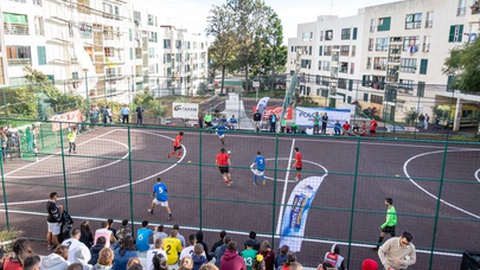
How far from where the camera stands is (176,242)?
833 cm

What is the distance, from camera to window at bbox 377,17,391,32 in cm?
4409

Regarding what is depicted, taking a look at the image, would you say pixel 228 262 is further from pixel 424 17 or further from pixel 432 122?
pixel 424 17

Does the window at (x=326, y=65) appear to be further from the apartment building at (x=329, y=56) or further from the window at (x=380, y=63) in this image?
the window at (x=380, y=63)

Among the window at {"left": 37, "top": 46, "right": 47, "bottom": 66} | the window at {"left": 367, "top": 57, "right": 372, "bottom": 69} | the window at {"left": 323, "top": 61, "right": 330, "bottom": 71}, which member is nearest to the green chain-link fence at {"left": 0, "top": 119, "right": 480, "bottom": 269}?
the window at {"left": 37, "top": 46, "right": 47, "bottom": 66}

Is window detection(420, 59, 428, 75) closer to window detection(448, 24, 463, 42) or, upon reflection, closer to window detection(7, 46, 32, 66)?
window detection(448, 24, 463, 42)

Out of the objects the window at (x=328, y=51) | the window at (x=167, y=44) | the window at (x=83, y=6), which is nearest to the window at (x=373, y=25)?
the window at (x=328, y=51)

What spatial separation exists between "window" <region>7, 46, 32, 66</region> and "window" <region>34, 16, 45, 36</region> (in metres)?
2.08

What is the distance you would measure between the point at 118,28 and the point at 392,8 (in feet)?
108

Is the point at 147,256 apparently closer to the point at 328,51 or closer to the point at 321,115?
the point at 321,115

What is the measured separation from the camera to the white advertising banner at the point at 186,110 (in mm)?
28297

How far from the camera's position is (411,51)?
40375 mm

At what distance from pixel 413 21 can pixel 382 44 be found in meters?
→ 5.01

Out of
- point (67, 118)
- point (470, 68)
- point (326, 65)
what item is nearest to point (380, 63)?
point (326, 65)

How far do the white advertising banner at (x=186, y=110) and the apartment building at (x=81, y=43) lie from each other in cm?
301
